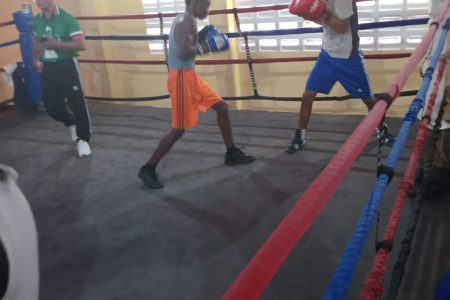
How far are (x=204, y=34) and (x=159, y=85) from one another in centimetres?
234

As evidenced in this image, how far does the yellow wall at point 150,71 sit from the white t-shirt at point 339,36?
3.54 ft

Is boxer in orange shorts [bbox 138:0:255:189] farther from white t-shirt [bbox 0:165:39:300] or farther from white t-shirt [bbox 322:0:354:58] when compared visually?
white t-shirt [bbox 0:165:39:300]

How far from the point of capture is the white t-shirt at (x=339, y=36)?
2.58 m

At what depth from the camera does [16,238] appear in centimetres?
62

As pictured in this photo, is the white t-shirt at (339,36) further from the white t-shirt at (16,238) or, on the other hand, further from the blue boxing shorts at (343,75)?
the white t-shirt at (16,238)

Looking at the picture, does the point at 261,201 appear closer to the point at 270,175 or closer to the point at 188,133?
the point at 270,175

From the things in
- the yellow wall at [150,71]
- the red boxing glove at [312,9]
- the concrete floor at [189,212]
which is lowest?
the concrete floor at [189,212]

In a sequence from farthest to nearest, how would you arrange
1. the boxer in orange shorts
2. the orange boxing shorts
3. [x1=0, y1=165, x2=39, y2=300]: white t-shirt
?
the orange boxing shorts < the boxer in orange shorts < [x1=0, y1=165, x2=39, y2=300]: white t-shirt

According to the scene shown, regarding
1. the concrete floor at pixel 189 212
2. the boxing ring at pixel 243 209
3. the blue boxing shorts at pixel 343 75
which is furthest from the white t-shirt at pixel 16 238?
the blue boxing shorts at pixel 343 75

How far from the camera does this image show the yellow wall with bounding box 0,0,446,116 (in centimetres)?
401

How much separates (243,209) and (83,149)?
5.21ft

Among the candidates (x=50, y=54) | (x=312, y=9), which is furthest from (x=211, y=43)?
(x=50, y=54)

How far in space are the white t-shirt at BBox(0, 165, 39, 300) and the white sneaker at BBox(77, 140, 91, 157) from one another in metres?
2.83

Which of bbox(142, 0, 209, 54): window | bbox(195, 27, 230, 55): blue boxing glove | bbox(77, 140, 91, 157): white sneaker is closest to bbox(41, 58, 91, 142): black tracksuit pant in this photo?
bbox(77, 140, 91, 157): white sneaker
